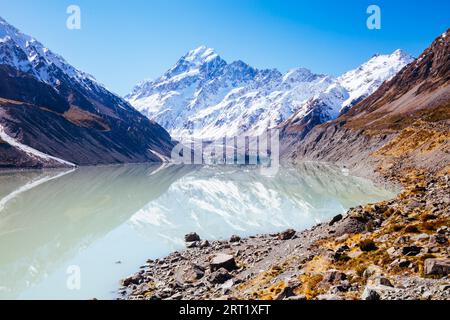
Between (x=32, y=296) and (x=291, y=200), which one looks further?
(x=291, y=200)

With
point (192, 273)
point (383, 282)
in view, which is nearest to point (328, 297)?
point (383, 282)

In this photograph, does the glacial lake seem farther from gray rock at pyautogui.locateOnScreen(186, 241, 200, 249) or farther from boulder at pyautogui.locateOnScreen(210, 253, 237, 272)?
boulder at pyautogui.locateOnScreen(210, 253, 237, 272)

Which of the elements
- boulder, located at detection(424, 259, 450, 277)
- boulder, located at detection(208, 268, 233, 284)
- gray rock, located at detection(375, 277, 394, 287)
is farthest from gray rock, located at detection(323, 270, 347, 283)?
boulder, located at detection(208, 268, 233, 284)

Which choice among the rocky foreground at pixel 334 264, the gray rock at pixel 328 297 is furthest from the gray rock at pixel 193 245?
the gray rock at pixel 328 297

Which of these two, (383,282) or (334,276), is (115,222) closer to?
(334,276)

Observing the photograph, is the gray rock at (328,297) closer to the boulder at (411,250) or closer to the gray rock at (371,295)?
the gray rock at (371,295)

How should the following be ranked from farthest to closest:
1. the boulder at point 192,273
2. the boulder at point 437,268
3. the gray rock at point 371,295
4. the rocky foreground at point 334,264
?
the boulder at point 192,273 → the rocky foreground at point 334,264 → the boulder at point 437,268 → the gray rock at point 371,295
